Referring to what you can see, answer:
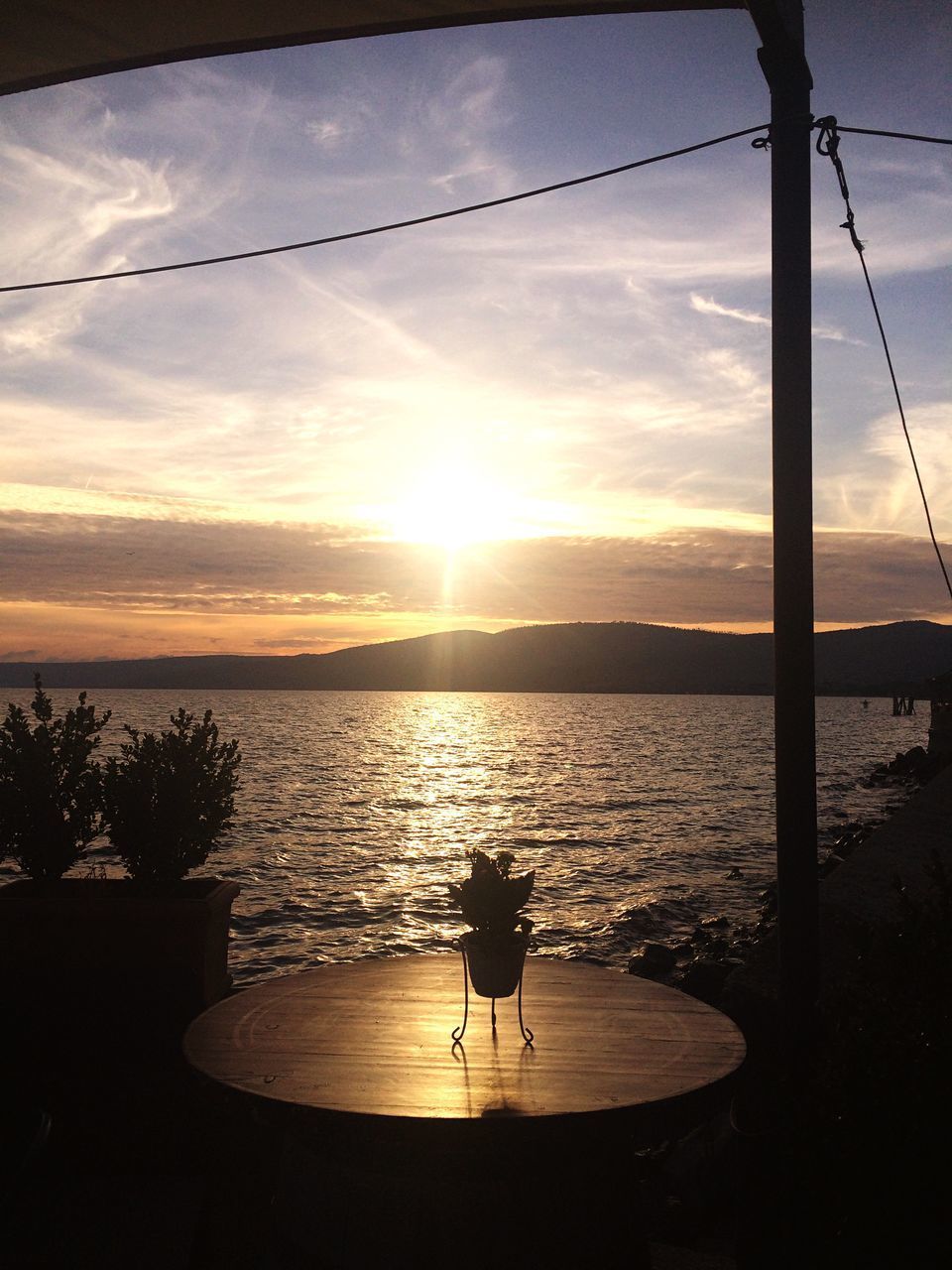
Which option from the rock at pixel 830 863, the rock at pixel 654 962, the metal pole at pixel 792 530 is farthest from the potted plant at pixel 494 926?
the rock at pixel 830 863

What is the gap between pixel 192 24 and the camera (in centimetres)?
510

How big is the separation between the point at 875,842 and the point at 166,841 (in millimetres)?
9399

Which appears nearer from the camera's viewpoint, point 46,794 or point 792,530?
point 792,530

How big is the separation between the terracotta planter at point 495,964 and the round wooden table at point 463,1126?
0.18 metres

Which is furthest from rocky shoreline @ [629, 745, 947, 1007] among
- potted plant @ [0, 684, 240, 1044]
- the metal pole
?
potted plant @ [0, 684, 240, 1044]

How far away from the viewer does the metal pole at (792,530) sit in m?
3.79

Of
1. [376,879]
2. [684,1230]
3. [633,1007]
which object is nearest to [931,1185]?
[633,1007]

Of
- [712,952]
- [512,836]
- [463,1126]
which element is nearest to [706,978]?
[712,952]

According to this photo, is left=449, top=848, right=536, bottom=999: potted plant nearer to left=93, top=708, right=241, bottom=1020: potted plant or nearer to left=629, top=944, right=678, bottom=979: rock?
left=93, top=708, right=241, bottom=1020: potted plant

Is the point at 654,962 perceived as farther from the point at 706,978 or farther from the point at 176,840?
the point at 176,840

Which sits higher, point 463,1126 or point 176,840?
point 176,840

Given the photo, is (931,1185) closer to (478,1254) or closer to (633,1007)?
(478,1254)

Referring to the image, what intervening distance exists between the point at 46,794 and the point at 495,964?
310 cm

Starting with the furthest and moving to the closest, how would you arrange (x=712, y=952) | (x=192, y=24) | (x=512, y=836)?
(x=512, y=836) < (x=712, y=952) < (x=192, y=24)
